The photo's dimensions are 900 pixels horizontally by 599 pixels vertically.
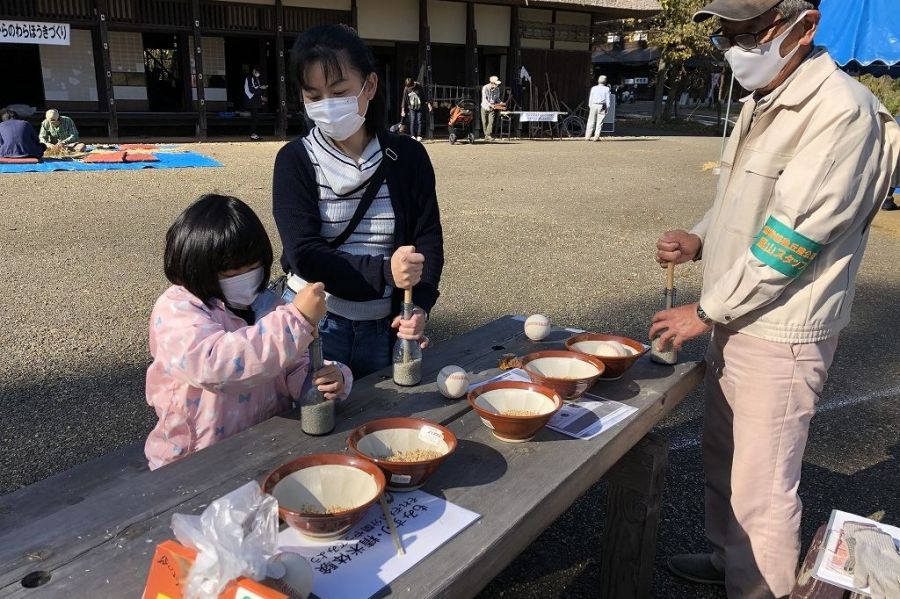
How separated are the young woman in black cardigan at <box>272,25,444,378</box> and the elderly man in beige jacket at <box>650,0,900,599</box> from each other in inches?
32.4

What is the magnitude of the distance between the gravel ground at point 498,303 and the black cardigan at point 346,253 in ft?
3.66

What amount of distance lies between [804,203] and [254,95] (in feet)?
53.4

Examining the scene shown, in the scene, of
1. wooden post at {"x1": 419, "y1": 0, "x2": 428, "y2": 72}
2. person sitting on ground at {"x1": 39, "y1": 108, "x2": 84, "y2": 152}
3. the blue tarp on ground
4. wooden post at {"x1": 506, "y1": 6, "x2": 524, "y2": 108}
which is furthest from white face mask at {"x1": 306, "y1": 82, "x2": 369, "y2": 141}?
wooden post at {"x1": 506, "y1": 6, "x2": 524, "y2": 108}

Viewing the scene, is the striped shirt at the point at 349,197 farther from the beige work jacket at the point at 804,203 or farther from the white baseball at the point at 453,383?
the beige work jacket at the point at 804,203

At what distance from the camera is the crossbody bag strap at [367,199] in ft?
7.15

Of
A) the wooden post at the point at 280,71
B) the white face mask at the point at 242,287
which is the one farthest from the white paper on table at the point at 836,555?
the wooden post at the point at 280,71

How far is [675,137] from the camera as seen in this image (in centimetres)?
2064

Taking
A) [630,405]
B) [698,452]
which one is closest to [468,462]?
[630,405]

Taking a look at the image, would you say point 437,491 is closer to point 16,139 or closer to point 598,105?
point 16,139

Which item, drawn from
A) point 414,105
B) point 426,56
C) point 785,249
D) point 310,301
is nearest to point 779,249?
point 785,249

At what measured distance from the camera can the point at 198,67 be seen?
15.0 m

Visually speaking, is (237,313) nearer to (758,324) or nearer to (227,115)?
(758,324)

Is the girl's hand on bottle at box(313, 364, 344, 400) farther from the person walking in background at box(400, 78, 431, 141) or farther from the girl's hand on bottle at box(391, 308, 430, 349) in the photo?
the person walking in background at box(400, 78, 431, 141)

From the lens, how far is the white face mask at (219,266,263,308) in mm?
1827
